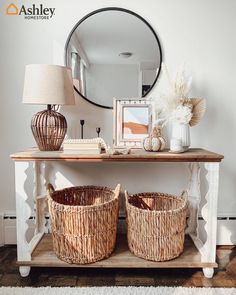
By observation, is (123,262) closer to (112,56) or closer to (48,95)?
(48,95)

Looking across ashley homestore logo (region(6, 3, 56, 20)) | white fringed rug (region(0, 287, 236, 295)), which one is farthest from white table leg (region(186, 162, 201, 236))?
ashley homestore logo (region(6, 3, 56, 20))

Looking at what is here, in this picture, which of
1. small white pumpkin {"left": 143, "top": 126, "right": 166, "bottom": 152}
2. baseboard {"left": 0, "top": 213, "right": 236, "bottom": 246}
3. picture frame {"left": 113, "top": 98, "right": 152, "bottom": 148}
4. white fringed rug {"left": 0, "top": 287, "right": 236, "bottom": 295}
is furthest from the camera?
baseboard {"left": 0, "top": 213, "right": 236, "bottom": 246}

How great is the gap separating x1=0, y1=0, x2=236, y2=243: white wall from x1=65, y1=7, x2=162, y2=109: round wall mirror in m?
0.06

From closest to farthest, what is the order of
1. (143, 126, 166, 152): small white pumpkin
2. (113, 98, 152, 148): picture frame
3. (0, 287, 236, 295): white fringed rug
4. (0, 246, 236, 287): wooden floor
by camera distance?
(0, 287, 236, 295): white fringed rug
(0, 246, 236, 287): wooden floor
(143, 126, 166, 152): small white pumpkin
(113, 98, 152, 148): picture frame

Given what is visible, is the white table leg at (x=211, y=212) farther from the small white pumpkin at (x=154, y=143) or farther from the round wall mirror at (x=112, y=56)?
the round wall mirror at (x=112, y=56)

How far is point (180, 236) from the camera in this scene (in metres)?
1.70

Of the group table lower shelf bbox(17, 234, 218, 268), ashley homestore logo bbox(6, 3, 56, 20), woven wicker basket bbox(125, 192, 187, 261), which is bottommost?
table lower shelf bbox(17, 234, 218, 268)

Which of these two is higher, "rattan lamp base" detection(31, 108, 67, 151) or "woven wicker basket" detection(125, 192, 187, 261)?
"rattan lamp base" detection(31, 108, 67, 151)

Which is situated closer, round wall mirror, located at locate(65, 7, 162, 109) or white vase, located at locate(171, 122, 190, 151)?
white vase, located at locate(171, 122, 190, 151)

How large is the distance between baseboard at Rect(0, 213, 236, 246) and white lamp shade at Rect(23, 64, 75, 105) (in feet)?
3.22

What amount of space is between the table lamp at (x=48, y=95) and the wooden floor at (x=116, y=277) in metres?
0.78

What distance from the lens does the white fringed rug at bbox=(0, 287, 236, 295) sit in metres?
1.53

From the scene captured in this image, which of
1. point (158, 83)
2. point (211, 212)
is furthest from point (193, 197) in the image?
point (158, 83)

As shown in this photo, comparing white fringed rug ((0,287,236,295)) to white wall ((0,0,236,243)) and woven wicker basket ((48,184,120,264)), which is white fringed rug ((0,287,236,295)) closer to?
woven wicker basket ((48,184,120,264))
